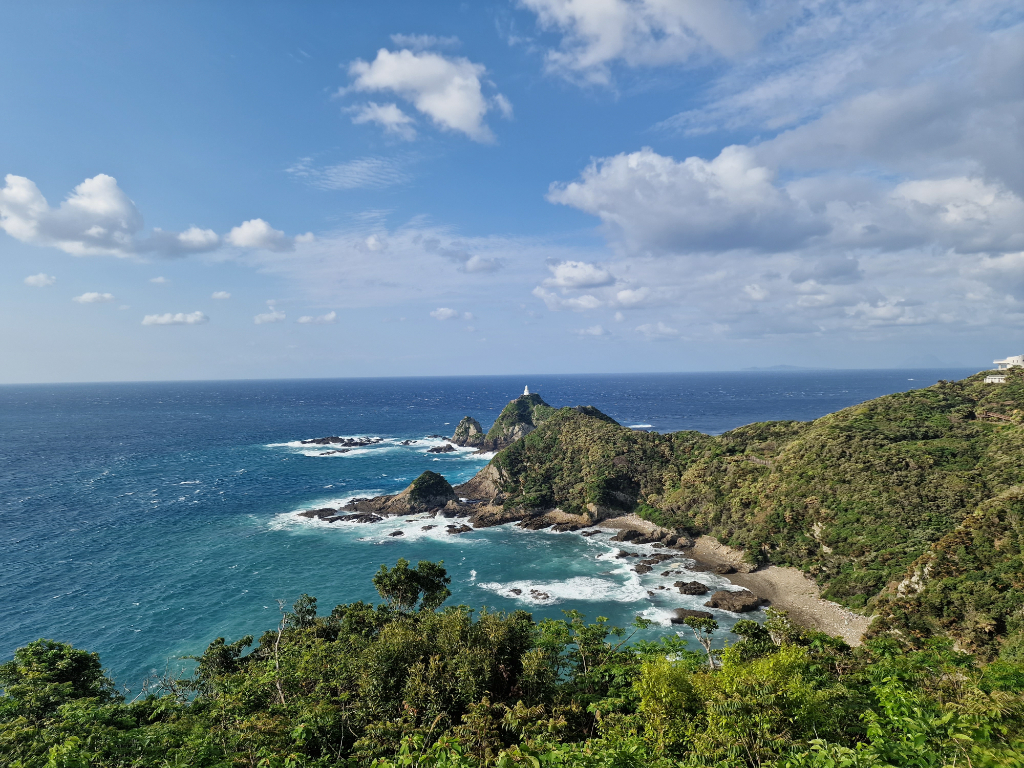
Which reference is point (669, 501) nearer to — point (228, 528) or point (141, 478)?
point (228, 528)

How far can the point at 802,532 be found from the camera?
178 feet

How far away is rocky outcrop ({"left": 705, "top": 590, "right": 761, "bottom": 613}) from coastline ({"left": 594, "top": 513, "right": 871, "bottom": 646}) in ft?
5.61

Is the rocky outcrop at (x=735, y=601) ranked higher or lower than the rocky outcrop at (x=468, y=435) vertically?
lower

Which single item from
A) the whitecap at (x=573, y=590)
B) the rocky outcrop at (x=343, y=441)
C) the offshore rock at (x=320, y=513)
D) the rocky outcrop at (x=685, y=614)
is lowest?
the whitecap at (x=573, y=590)

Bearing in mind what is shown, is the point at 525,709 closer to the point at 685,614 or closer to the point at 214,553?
the point at 685,614

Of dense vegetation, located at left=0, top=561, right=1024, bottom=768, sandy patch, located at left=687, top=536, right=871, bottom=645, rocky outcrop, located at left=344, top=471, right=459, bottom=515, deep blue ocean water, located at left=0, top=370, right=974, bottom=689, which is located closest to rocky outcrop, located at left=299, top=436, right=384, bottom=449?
deep blue ocean water, located at left=0, top=370, right=974, bottom=689

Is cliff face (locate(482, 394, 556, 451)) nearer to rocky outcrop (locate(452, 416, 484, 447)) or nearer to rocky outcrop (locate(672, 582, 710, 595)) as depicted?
rocky outcrop (locate(452, 416, 484, 447))

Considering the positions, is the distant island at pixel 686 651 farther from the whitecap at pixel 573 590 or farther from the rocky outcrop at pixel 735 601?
the whitecap at pixel 573 590

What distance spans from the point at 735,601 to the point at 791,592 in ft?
23.1

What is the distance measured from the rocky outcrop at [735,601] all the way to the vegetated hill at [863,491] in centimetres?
766

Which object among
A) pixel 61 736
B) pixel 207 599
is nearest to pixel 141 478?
pixel 207 599

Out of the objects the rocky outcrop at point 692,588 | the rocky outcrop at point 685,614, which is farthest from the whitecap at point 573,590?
the rocky outcrop at point 685,614

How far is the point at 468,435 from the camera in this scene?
132m

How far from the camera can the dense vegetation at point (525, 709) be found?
431 inches
